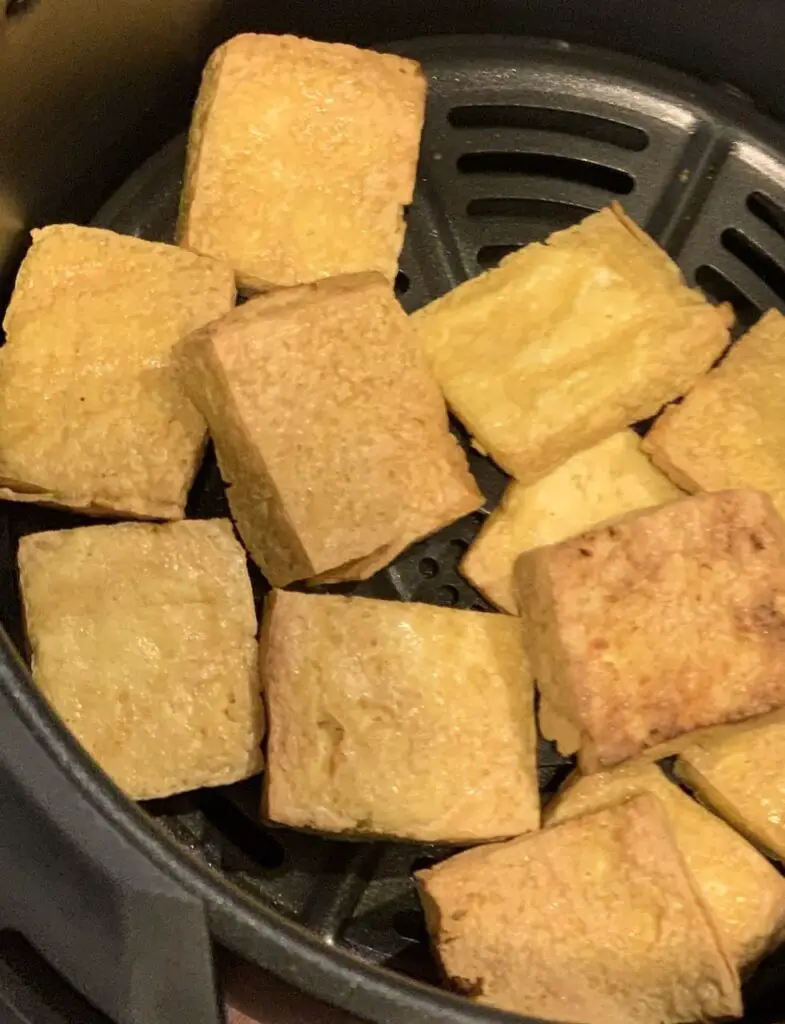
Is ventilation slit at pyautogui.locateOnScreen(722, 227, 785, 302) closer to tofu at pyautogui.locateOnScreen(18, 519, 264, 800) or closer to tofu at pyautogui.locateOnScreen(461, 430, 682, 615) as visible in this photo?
tofu at pyautogui.locateOnScreen(461, 430, 682, 615)

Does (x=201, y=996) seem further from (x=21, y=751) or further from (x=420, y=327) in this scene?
(x=420, y=327)

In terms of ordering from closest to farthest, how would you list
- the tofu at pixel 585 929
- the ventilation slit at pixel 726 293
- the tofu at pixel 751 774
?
1. the tofu at pixel 585 929
2. the tofu at pixel 751 774
3. the ventilation slit at pixel 726 293

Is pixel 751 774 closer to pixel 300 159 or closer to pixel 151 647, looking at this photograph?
pixel 151 647

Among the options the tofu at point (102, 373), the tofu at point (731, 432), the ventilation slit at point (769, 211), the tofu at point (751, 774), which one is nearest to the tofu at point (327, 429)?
the tofu at point (102, 373)

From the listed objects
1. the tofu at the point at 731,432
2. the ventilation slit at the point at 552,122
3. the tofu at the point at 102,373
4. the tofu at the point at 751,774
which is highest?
the ventilation slit at the point at 552,122

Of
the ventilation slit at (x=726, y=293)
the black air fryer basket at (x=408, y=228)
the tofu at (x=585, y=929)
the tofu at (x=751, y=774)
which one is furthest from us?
the ventilation slit at (x=726, y=293)

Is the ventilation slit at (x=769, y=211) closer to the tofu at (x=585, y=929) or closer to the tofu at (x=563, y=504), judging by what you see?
the tofu at (x=563, y=504)

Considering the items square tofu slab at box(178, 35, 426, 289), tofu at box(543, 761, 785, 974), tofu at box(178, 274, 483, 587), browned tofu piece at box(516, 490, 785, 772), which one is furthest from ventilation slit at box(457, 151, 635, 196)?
tofu at box(543, 761, 785, 974)
